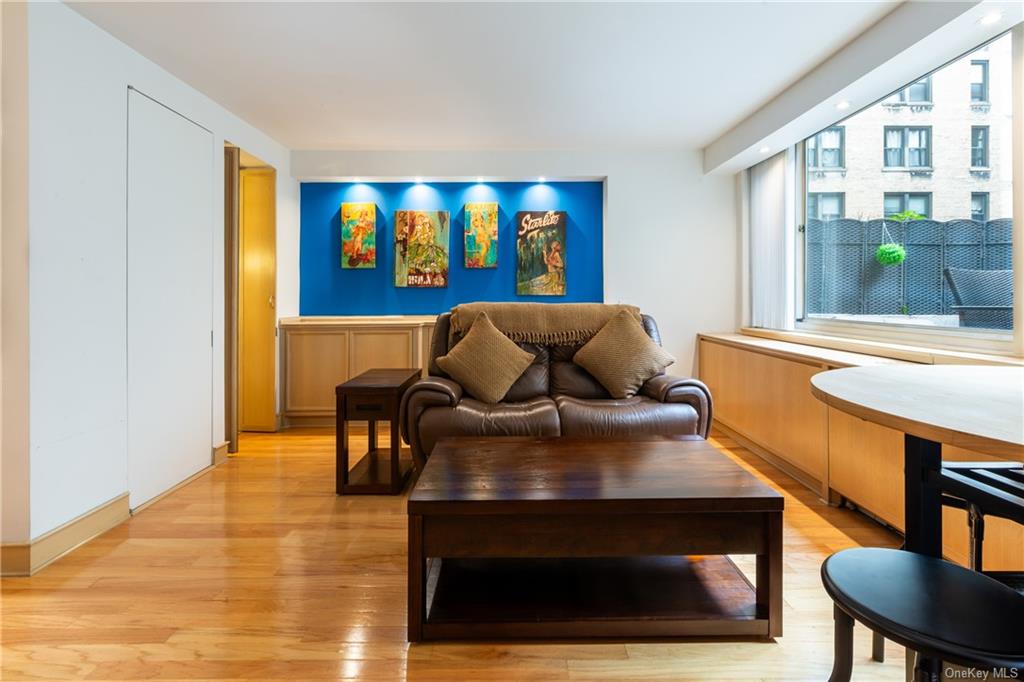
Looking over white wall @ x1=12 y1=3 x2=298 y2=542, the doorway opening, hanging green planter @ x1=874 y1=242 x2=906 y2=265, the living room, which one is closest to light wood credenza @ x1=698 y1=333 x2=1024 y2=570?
the living room

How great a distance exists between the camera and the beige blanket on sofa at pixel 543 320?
367cm

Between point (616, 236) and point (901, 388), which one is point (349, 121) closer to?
point (616, 236)

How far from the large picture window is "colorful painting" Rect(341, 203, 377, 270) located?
12.5 ft

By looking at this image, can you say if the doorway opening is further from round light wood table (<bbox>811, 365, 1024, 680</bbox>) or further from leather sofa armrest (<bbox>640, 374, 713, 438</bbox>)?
round light wood table (<bbox>811, 365, 1024, 680</bbox>)

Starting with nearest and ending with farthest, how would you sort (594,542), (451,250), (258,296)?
(594,542)
(258,296)
(451,250)

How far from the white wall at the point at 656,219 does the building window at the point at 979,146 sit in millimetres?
2568

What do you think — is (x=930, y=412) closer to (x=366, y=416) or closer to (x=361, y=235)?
(x=366, y=416)

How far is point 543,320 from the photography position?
3732mm

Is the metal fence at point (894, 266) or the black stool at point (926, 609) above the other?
the metal fence at point (894, 266)

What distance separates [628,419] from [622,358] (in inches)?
21.1

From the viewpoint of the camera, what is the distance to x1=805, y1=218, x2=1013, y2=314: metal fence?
8.63 feet

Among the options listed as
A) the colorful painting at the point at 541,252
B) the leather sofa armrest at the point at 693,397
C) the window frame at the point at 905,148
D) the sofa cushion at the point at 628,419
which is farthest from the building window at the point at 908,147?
the colorful painting at the point at 541,252

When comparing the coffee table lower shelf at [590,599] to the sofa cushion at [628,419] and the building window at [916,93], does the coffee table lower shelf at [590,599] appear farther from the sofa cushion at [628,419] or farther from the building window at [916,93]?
the building window at [916,93]

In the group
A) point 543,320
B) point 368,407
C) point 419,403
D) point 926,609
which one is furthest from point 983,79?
point 368,407
